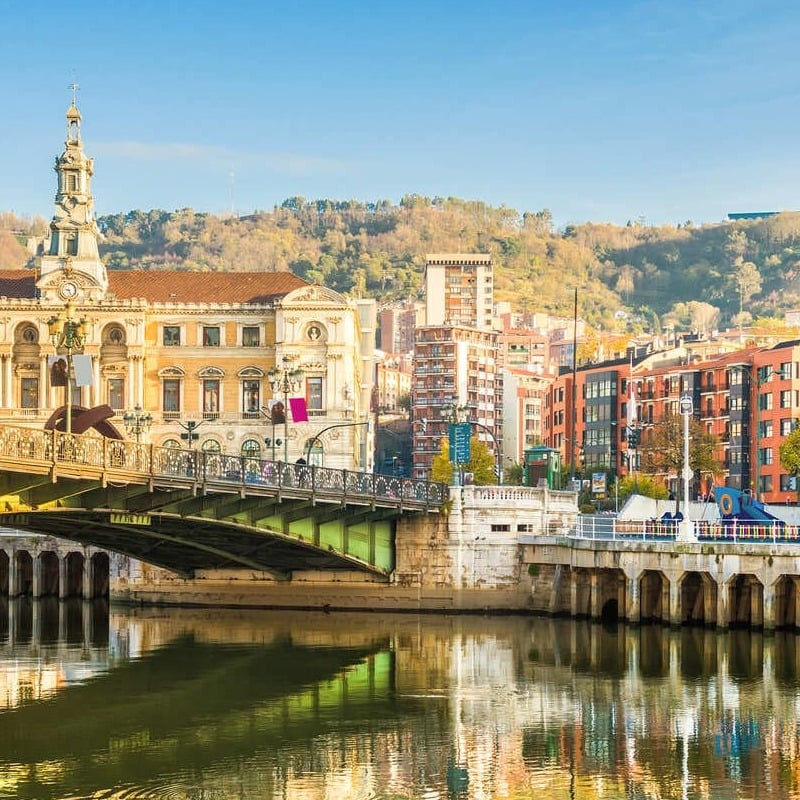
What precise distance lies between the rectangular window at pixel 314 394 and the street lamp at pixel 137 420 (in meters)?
11.2

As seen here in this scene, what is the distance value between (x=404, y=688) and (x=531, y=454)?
179 ft

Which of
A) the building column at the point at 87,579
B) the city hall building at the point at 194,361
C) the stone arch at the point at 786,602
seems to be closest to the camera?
the stone arch at the point at 786,602

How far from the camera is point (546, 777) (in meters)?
47.9

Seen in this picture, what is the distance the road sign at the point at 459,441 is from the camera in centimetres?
9788

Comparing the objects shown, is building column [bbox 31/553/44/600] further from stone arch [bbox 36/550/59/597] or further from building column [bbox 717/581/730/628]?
building column [bbox 717/581/730/628]

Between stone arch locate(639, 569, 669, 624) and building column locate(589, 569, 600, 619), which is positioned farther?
building column locate(589, 569, 600, 619)

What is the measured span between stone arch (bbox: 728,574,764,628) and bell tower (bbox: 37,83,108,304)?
6695cm

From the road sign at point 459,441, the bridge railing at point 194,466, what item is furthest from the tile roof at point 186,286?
the bridge railing at point 194,466

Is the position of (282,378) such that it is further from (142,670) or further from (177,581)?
(142,670)

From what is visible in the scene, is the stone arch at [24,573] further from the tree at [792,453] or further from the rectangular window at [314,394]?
the tree at [792,453]

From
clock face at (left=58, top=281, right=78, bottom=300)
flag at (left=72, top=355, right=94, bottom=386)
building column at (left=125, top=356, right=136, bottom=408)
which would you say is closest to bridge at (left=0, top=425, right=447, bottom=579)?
flag at (left=72, top=355, right=94, bottom=386)

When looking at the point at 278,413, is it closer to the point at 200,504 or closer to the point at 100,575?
the point at 100,575

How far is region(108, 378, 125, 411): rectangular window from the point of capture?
443 ft

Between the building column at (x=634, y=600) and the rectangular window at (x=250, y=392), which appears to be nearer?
the building column at (x=634, y=600)
